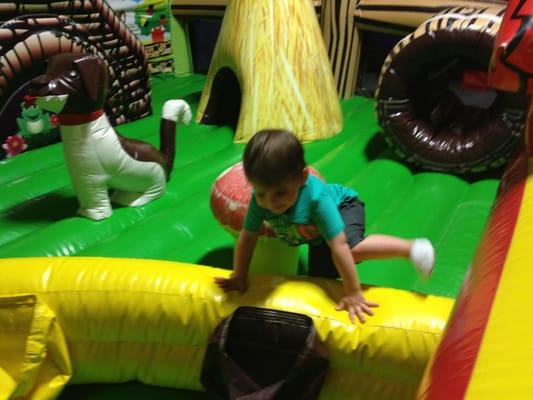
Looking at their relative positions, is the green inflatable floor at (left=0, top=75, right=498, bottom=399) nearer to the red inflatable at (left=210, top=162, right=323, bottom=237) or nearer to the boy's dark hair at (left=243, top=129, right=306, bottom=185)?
the red inflatable at (left=210, top=162, right=323, bottom=237)

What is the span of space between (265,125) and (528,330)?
1891 millimetres

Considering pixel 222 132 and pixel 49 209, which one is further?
pixel 222 132

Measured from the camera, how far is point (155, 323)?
1.05 metres

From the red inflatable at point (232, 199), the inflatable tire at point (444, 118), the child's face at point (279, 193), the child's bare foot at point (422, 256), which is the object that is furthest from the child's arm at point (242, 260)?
the inflatable tire at point (444, 118)

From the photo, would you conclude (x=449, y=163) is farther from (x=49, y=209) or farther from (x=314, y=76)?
(x=49, y=209)

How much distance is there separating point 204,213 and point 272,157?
902 millimetres

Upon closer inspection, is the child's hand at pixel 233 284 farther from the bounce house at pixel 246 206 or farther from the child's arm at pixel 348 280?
the child's arm at pixel 348 280

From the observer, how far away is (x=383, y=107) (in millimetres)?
2137

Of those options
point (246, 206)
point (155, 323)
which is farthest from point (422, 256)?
point (155, 323)

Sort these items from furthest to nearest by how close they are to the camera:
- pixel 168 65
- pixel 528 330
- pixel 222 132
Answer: pixel 168 65 < pixel 222 132 < pixel 528 330

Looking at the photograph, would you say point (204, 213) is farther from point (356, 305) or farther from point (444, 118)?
point (444, 118)

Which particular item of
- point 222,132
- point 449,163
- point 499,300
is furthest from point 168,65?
point 499,300

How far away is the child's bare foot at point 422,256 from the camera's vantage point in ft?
3.45

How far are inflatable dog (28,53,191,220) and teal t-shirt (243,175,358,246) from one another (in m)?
0.76
